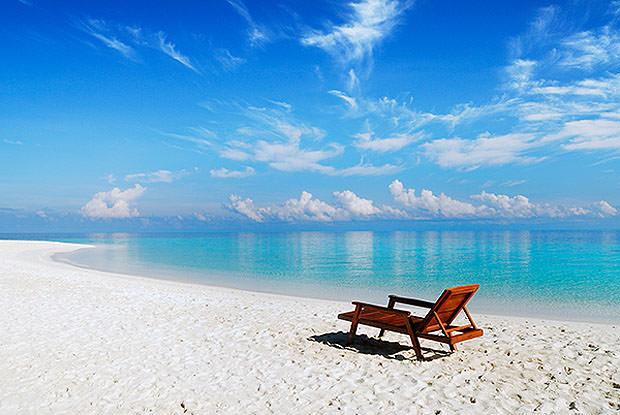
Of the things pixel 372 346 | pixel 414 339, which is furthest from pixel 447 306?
pixel 372 346

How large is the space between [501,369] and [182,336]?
226 inches

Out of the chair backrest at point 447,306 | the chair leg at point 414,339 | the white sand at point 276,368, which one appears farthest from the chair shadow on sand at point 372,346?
the chair backrest at point 447,306

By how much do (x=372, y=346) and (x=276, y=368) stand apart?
2122mm

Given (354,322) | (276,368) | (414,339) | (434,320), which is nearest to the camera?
(276,368)

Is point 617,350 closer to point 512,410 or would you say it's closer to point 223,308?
point 512,410

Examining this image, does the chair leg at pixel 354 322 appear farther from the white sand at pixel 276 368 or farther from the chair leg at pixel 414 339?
the chair leg at pixel 414 339

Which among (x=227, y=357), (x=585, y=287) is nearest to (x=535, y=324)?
(x=227, y=357)

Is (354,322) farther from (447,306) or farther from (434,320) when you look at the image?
(447,306)

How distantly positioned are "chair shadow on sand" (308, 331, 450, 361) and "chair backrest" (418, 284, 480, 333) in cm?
51

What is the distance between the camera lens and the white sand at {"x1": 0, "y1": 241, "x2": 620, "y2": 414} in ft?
19.2

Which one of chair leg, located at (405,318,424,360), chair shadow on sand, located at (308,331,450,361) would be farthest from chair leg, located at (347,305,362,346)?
chair leg, located at (405,318,424,360)

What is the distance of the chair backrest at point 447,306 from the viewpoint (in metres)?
7.48

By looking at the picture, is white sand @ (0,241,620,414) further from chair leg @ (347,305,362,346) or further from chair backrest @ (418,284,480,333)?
chair backrest @ (418,284,480,333)

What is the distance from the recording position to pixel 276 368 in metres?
7.29
